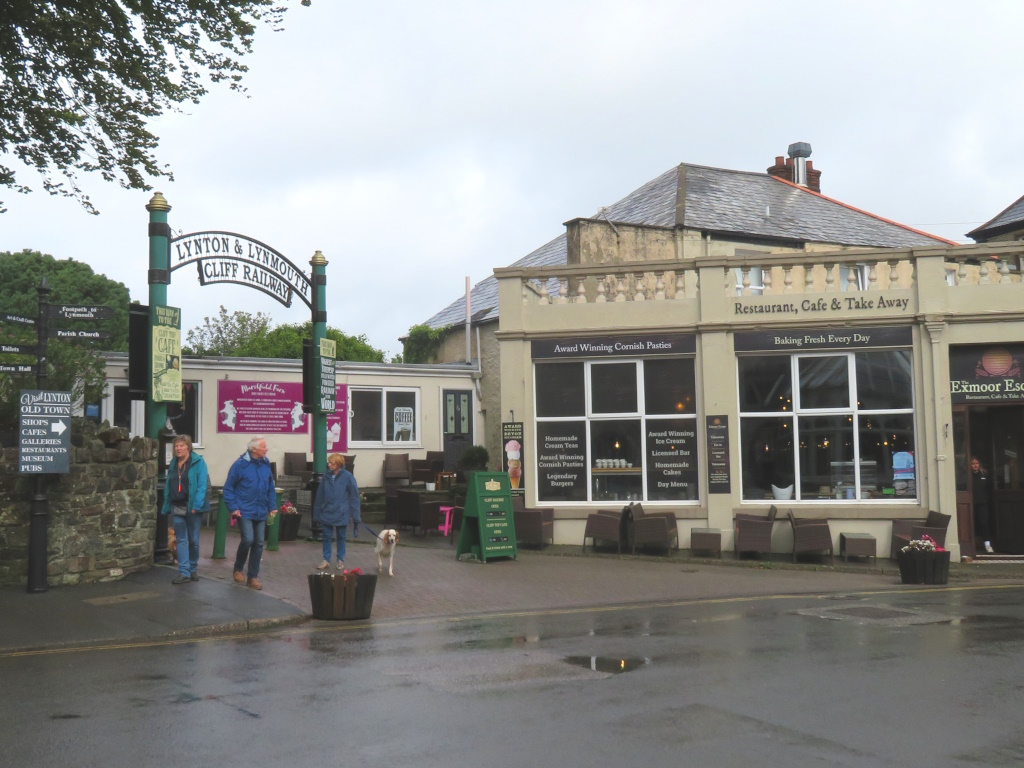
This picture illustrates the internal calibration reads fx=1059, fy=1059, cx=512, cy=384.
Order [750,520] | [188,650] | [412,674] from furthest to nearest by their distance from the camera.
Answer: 1. [750,520]
2. [188,650]
3. [412,674]

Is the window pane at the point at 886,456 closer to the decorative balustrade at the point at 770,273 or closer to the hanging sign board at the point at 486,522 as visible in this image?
the decorative balustrade at the point at 770,273

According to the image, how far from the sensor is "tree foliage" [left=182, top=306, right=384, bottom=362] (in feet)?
144

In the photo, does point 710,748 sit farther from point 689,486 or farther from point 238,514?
point 689,486

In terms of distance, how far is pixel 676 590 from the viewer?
1479 cm

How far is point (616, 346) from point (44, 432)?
10.9 meters

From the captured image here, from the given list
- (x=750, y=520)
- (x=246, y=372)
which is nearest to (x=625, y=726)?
(x=750, y=520)

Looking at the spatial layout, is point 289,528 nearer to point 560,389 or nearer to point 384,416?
point 560,389

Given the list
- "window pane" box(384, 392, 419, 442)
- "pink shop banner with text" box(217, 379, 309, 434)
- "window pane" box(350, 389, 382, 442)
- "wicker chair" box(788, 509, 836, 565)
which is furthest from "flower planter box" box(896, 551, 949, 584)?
"pink shop banner with text" box(217, 379, 309, 434)

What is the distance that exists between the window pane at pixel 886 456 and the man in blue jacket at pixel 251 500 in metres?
11.3

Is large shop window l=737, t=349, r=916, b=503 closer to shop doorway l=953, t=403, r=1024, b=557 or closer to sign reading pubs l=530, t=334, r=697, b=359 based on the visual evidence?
shop doorway l=953, t=403, r=1024, b=557

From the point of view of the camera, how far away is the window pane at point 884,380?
19625 millimetres

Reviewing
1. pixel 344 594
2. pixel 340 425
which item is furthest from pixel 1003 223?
pixel 344 594

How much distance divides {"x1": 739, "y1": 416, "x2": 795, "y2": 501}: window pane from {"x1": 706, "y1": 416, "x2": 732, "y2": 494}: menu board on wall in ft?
1.49

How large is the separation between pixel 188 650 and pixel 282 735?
3793 millimetres
